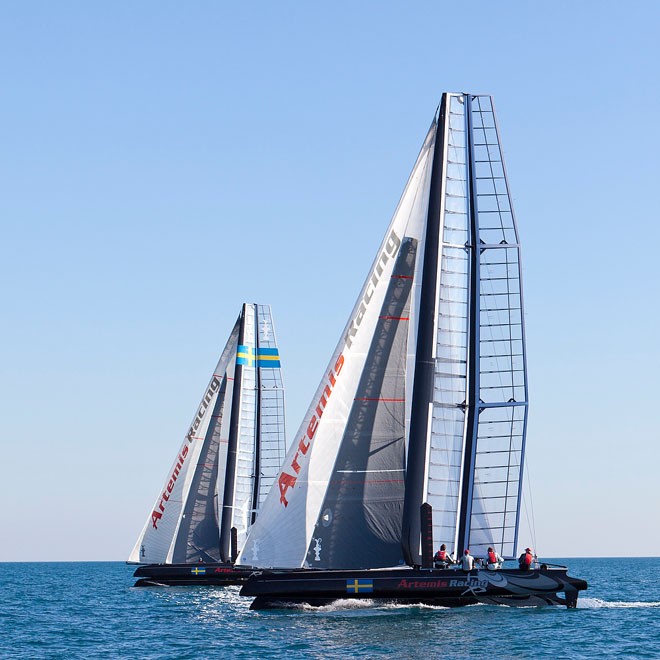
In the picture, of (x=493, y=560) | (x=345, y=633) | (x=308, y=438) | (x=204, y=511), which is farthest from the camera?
(x=204, y=511)

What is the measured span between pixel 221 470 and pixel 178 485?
→ 6.20 ft

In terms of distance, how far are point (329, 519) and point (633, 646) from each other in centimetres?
699

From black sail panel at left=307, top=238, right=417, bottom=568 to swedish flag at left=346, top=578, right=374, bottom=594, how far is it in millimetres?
1150

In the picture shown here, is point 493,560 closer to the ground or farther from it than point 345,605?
farther from it

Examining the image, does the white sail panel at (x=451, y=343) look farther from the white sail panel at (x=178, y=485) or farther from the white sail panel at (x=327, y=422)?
the white sail panel at (x=178, y=485)

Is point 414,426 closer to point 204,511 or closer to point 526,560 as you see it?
point 526,560

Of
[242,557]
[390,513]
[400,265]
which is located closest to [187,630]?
[242,557]

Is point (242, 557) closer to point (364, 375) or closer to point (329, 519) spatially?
point (329, 519)

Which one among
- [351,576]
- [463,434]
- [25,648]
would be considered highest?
[463,434]

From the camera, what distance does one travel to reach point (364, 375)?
26469 millimetres

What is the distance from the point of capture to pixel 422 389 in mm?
25938

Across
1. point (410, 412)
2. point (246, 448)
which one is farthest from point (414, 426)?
point (246, 448)

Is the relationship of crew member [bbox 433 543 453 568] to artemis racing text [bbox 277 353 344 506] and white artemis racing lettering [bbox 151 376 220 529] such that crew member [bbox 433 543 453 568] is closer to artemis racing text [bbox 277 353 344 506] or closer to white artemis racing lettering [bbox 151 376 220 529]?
artemis racing text [bbox 277 353 344 506]

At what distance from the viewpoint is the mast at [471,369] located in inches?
1029
